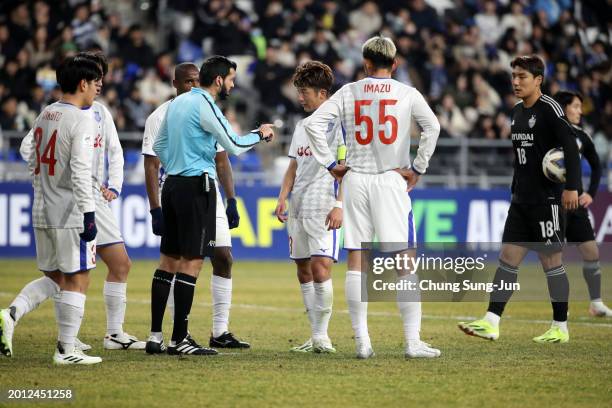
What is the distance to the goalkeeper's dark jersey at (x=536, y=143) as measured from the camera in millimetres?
9797

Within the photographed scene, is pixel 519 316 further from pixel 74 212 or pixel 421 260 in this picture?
pixel 74 212

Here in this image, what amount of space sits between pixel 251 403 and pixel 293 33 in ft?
58.5

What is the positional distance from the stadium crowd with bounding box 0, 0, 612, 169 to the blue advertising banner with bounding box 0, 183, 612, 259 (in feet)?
5.76

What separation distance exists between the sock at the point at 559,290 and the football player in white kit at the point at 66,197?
14.1ft

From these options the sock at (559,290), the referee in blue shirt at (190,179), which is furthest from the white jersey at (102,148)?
the sock at (559,290)

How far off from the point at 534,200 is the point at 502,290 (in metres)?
0.88

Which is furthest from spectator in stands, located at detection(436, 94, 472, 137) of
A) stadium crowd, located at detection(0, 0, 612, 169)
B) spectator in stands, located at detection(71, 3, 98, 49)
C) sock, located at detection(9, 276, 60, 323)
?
sock, located at detection(9, 276, 60, 323)

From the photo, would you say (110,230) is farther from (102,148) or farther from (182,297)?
(182,297)

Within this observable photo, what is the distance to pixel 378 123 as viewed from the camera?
28.1ft

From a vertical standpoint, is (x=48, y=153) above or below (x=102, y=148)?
below

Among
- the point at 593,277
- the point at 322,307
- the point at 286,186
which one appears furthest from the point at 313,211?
the point at 593,277

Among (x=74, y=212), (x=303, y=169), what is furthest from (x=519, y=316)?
(x=74, y=212)

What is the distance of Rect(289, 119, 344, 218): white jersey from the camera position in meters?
9.56

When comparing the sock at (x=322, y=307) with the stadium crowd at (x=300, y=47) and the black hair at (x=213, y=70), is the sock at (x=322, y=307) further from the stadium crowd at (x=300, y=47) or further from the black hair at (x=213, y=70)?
the stadium crowd at (x=300, y=47)
